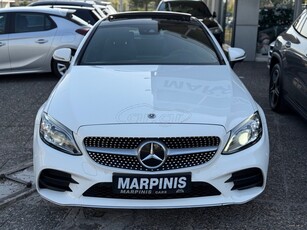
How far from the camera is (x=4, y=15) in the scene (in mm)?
8562

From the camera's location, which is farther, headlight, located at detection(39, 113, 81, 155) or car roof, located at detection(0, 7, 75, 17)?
car roof, located at detection(0, 7, 75, 17)

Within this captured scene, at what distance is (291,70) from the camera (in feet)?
17.9

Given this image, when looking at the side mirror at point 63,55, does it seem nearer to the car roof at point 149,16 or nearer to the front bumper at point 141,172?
the car roof at point 149,16

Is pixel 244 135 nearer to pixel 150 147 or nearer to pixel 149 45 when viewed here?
pixel 150 147

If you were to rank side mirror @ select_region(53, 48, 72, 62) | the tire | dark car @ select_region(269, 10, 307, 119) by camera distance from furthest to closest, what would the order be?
the tire < dark car @ select_region(269, 10, 307, 119) < side mirror @ select_region(53, 48, 72, 62)

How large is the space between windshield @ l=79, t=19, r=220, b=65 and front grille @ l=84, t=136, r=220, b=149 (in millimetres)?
1458

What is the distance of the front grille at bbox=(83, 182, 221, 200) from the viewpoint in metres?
2.99

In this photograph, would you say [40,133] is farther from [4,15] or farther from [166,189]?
[4,15]

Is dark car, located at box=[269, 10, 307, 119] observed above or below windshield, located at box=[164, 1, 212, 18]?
above

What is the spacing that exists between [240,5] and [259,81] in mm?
3140

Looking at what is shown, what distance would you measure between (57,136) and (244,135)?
1321mm

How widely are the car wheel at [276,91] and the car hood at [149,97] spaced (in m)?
2.20

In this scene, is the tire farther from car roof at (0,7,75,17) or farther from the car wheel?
the car wheel

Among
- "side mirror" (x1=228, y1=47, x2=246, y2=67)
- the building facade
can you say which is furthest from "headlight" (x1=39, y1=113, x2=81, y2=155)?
the building facade
